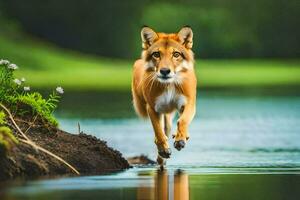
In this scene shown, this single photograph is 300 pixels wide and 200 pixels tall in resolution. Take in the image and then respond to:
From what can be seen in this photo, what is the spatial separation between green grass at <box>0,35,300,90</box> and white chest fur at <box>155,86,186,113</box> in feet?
97.6

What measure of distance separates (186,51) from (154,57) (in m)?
0.35

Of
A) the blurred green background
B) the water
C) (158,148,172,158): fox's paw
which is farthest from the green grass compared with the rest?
(158,148,172,158): fox's paw

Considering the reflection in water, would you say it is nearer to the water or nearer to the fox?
the water

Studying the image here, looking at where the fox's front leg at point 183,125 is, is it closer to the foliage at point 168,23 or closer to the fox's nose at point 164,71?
the fox's nose at point 164,71

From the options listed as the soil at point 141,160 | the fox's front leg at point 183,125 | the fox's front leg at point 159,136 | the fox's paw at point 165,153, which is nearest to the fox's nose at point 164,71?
the fox's front leg at point 183,125

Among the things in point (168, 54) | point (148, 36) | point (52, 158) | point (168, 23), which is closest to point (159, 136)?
point (168, 54)

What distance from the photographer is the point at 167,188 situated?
1318cm

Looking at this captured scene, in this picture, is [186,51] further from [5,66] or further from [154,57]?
[5,66]

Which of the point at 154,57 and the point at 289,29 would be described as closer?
the point at 154,57

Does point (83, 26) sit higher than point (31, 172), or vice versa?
point (83, 26)

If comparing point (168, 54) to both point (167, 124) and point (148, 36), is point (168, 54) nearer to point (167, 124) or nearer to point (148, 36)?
point (148, 36)

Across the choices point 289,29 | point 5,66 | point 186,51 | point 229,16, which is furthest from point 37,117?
point 229,16

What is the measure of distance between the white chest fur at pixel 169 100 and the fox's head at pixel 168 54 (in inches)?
5.1

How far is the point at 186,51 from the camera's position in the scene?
50.0ft
